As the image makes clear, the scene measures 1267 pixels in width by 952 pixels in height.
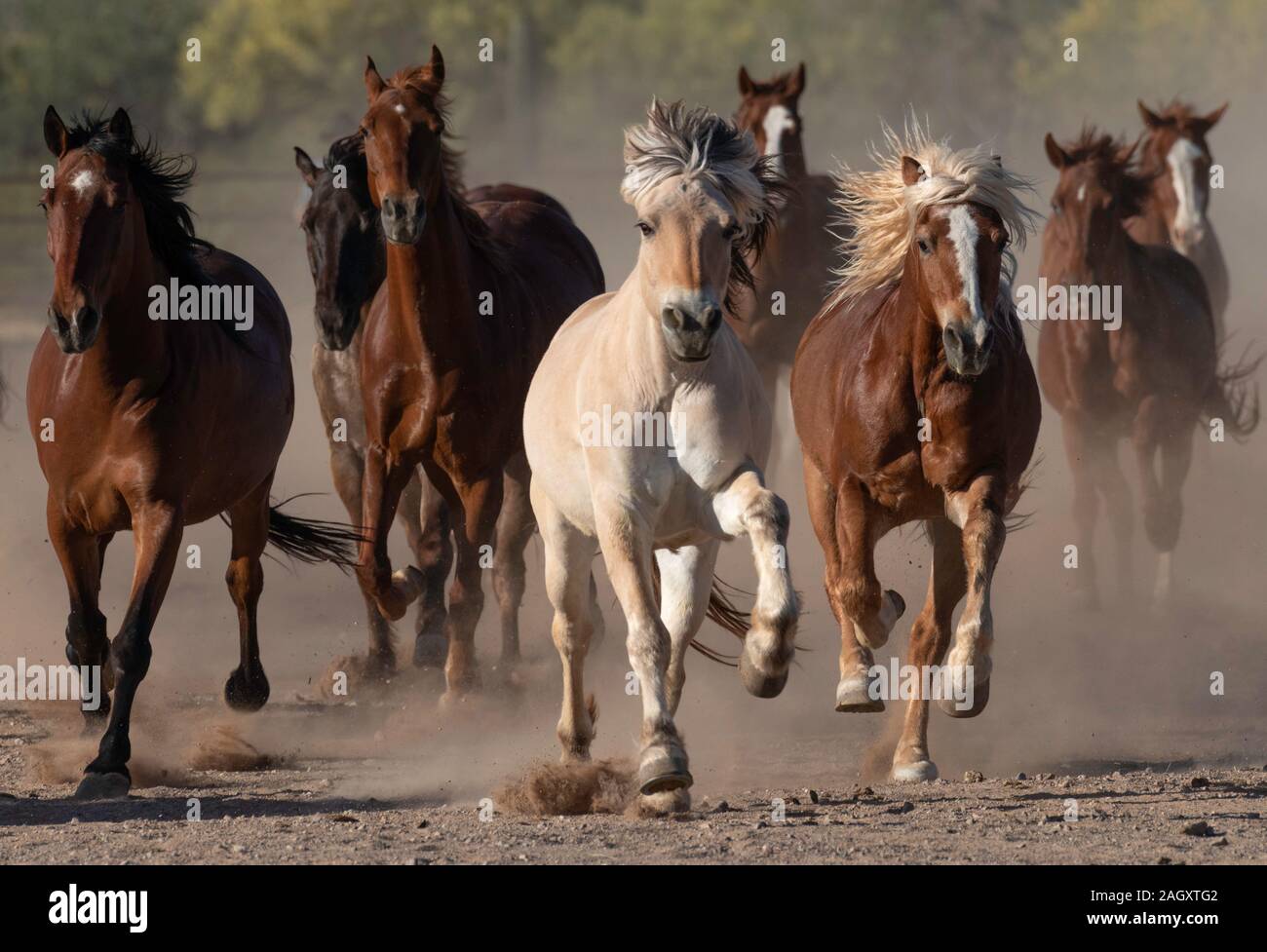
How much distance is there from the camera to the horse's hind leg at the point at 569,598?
699 cm

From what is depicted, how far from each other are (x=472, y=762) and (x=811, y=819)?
1.91 metres

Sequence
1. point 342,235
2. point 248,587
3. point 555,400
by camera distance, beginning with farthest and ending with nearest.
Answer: point 342,235, point 248,587, point 555,400

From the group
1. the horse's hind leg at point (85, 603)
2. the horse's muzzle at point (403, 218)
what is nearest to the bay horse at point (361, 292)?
the horse's muzzle at point (403, 218)

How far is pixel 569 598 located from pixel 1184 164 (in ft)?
30.2

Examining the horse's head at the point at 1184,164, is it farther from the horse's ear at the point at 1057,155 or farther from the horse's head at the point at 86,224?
the horse's head at the point at 86,224

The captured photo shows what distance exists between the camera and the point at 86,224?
716cm

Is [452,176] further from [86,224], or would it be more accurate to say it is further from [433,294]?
[86,224]

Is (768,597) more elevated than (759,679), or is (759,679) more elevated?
(768,597)

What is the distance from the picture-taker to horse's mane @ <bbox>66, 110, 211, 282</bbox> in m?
7.39

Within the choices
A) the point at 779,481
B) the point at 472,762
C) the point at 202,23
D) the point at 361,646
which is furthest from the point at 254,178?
the point at 472,762

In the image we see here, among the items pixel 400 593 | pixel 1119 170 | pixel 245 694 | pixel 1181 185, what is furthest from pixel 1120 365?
pixel 245 694

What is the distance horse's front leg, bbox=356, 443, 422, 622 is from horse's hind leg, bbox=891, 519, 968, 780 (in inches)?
87.6

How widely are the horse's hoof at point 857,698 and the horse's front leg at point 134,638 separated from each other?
87.9 inches

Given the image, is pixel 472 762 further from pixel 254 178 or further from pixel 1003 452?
pixel 254 178
